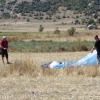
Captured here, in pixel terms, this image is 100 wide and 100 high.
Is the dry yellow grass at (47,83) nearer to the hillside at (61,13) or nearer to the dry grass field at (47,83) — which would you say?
the dry grass field at (47,83)

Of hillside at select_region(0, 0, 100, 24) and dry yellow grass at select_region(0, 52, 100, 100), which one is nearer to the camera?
dry yellow grass at select_region(0, 52, 100, 100)

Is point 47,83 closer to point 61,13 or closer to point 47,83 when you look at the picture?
point 47,83

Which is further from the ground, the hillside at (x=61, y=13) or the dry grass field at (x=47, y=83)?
the dry grass field at (x=47, y=83)

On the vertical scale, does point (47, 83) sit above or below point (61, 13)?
A: above

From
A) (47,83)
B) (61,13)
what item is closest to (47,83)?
(47,83)

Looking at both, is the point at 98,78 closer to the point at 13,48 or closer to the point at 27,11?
the point at 13,48

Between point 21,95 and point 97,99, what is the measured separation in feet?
6.50

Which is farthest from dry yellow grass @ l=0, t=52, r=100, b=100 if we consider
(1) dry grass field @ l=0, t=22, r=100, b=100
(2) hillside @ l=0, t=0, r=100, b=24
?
(2) hillside @ l=0, t=0, r=100, b=24

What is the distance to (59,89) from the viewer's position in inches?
440

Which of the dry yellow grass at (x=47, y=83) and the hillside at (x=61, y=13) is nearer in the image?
the dry yellow grass at (x=47, y=83)

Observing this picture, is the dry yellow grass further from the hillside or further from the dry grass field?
the hillside

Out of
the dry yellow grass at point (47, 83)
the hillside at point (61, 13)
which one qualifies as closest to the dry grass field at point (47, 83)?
the dry yellow grass at point (47, 83)

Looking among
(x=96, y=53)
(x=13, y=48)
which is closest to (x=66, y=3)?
(x=13, y=48)

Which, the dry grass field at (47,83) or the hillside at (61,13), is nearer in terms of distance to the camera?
the dry grass field at (47,83)
